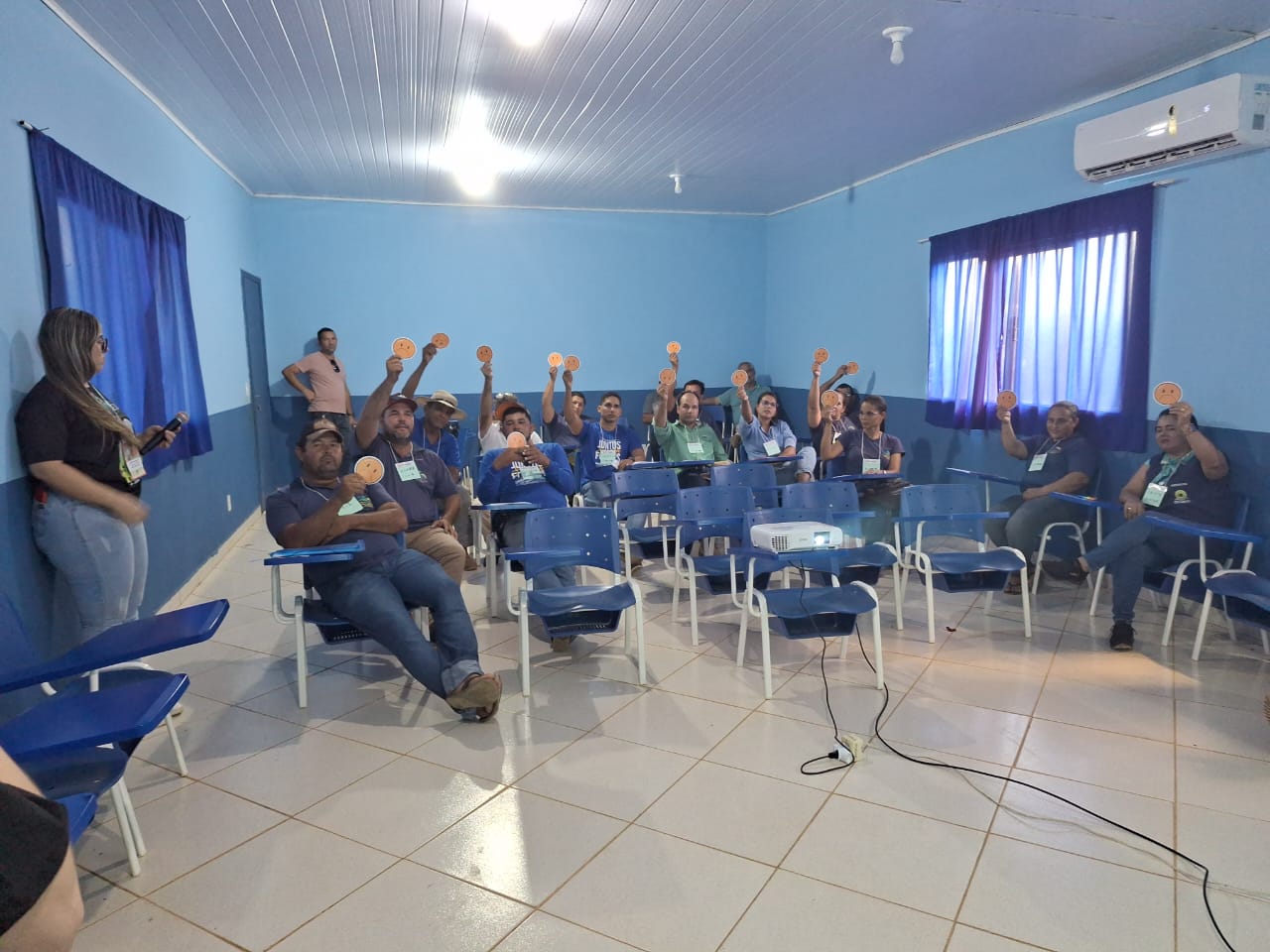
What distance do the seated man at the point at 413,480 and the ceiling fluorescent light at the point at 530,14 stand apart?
72.8 inches

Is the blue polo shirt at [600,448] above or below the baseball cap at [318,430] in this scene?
below

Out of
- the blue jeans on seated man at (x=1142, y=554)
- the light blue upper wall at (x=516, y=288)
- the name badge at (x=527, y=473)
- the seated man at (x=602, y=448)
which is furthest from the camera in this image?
the light blue upper wall at (x=516, y=288)

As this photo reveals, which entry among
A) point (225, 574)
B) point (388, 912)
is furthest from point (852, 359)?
point (388, 912)

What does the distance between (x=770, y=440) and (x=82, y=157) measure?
4408mm

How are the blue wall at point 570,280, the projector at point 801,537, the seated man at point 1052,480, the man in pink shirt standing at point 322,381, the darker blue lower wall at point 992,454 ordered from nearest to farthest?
the projector at point 801,537
the blue wall at point 570,280
the darker blue lower wall at point 992,454
the seated man at point 1052,480
the man in pink shirt standing at point 322,381

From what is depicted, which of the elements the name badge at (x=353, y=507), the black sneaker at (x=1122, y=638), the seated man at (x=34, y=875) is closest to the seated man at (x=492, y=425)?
the name badge at (x=353, y=507)

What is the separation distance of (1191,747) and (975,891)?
1372 mm

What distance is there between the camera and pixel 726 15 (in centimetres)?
367

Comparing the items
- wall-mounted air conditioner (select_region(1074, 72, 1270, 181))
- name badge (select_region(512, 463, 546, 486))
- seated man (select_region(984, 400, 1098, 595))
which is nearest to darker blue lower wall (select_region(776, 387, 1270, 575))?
seated man (select_region(984, 400, 1098, 595))

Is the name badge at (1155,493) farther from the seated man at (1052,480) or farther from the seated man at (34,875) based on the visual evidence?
the seated man at (34,875)

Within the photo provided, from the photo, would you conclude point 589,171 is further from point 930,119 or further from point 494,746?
point 494,746

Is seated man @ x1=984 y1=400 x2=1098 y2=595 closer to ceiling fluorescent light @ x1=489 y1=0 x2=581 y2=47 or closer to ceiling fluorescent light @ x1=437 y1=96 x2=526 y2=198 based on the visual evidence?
ceiling fluorescent light @ x1=489 y1=0 x2=581 y2=47

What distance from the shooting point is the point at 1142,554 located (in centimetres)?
398

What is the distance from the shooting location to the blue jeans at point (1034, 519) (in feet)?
16.2
